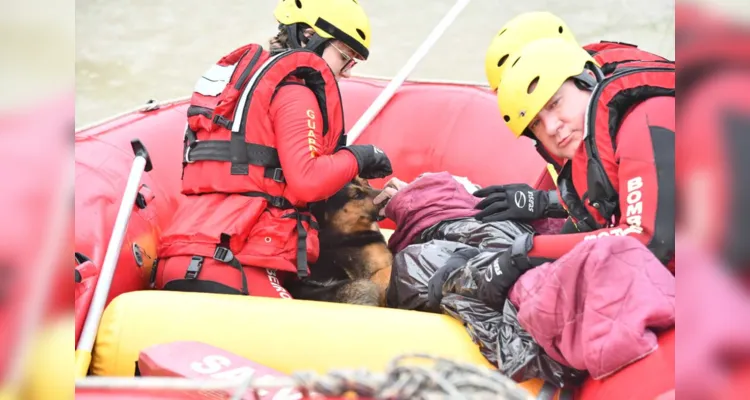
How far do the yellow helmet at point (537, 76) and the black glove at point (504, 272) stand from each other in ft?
0.97

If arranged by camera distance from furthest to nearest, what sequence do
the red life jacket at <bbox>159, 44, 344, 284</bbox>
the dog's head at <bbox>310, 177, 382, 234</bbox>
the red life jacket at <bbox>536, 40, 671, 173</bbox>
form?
1. the dog's head at <bbox>310, 177, 382, 234</bbox>
2. the red life jacket at <bbox>536, 40, 671, 173</bbox>
3. the red life jacket at <bbox>159, 44, 344, 284</bbox>

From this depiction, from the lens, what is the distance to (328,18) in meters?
2.17

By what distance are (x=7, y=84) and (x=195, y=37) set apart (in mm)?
5733

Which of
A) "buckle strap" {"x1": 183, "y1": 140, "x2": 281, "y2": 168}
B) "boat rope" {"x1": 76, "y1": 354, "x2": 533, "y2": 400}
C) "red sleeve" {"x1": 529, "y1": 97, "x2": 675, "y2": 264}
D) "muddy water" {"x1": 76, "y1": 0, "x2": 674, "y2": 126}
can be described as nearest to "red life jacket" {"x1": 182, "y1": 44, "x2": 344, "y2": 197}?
"buckle strap" {"x1": 183, "y1": 140, "x2": 281, "y2": 168}

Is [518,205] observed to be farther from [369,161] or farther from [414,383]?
[414,383]

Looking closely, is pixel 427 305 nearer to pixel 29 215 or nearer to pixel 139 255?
pixel 139 255

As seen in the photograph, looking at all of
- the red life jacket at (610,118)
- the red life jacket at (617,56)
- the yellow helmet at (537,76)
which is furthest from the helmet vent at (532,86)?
the red life jacket at (617,56)

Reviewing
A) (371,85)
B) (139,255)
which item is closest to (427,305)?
(139,255)

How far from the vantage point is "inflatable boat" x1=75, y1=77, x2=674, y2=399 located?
159 centimetres

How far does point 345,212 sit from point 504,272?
0.81 m

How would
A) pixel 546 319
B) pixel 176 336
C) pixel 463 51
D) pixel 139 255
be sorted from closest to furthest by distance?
pixel 546 319
pixel 176 336
pixel 139 255
pixel 463 51

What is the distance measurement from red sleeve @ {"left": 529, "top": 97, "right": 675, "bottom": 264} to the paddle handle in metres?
1.03

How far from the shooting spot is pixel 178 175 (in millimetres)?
2705

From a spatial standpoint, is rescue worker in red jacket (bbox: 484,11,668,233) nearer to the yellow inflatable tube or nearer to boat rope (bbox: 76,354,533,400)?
the yellow inflatable tube
